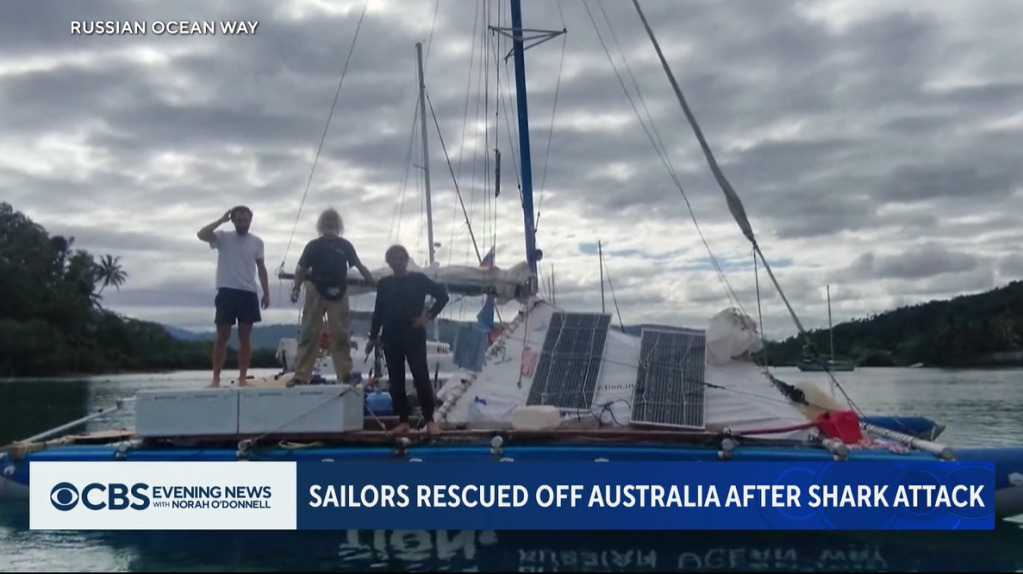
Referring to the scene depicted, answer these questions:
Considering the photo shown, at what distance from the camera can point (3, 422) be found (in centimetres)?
2506

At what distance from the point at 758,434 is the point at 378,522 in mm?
3933

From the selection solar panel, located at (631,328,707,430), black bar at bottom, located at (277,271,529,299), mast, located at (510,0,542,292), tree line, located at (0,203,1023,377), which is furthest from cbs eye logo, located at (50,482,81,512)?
tree line, located at (0,203,1023,377)

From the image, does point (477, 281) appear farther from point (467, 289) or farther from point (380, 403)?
point (380, 403)

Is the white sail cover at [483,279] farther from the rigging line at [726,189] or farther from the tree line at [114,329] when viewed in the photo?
the tree line at [114,329]

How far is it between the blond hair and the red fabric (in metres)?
5.42

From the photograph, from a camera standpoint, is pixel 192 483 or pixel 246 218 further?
pixel 246 218

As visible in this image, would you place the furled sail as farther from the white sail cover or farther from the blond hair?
the blond hair

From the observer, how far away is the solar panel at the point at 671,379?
35.4ft

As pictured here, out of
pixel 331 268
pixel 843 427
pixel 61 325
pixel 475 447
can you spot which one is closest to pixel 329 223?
pixel 331 268

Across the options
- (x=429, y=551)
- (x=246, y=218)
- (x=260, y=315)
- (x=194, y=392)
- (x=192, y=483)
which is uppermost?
(x=246, y=218)

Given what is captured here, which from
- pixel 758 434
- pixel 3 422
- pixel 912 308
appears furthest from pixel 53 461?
pixel 912 308

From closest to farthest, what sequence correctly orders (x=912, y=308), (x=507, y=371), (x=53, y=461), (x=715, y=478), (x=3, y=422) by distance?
(x=715, y=478)
(x=53, y=461)
(x=507, y=371)
(x=3, y=422)
(x=912, y=308)

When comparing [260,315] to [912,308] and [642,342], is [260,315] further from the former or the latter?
[912,308]

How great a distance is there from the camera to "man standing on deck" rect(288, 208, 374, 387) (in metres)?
10.5
